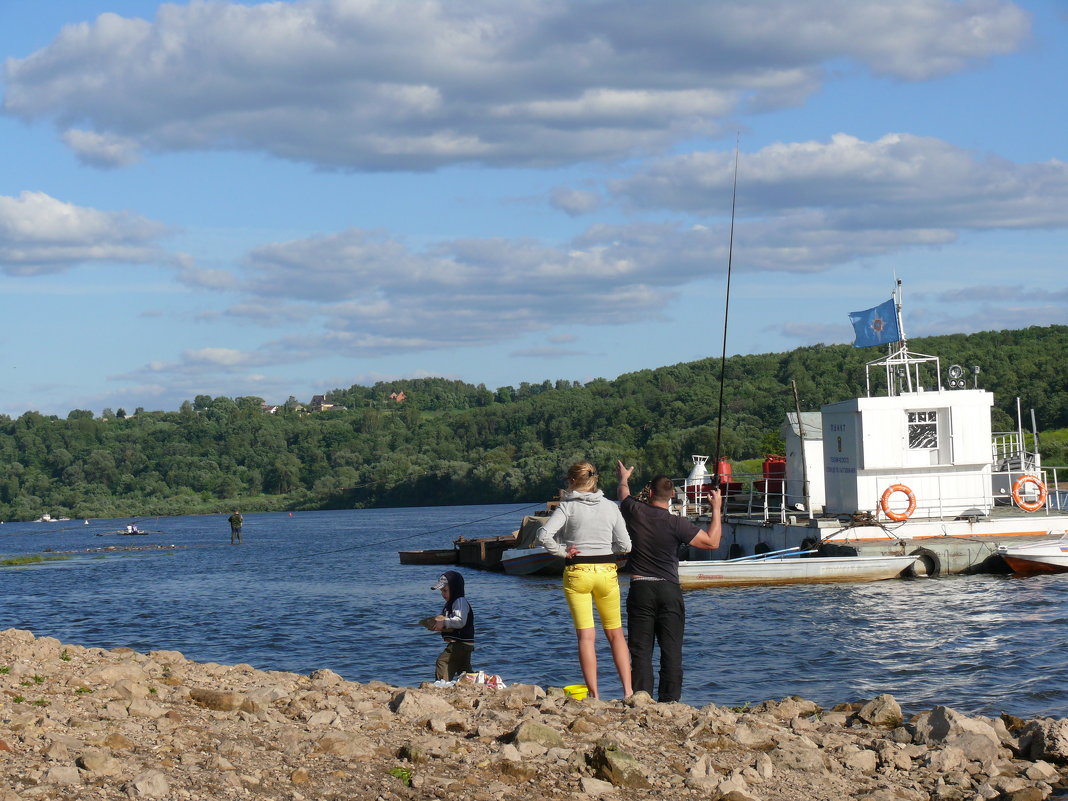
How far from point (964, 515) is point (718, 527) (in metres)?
20.7

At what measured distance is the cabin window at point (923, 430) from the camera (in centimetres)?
2831

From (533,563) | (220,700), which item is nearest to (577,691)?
(220,700)

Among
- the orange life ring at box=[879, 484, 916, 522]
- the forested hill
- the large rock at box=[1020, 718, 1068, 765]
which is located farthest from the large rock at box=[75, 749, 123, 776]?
the forested hill

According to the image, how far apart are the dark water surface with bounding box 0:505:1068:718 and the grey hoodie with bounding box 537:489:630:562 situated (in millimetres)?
4431

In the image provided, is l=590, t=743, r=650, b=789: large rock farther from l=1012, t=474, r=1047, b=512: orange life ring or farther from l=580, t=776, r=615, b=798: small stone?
l=1012, t=474, r=1047, b=512: orange life ring

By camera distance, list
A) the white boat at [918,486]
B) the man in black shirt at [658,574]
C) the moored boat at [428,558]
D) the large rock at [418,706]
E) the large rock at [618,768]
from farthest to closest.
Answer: the moored boat at [428,558], the white boat at [918,486], the man in black shirt at [658,574], the large rock at [418,706], the large rock at [618,768]

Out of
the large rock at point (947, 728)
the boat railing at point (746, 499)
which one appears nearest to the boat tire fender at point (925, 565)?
the boat railing at point (746, 499)

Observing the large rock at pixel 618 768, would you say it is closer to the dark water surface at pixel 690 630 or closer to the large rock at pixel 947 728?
the large rock at pixel 947 728

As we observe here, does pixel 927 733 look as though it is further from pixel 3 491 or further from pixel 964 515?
pixel 3 491

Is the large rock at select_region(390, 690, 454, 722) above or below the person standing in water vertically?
above

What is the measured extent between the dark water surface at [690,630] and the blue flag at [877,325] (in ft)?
22.9

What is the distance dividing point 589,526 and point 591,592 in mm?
572

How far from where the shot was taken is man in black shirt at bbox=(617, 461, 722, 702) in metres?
9.52

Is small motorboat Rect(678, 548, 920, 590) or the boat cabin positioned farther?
the boat cabin
